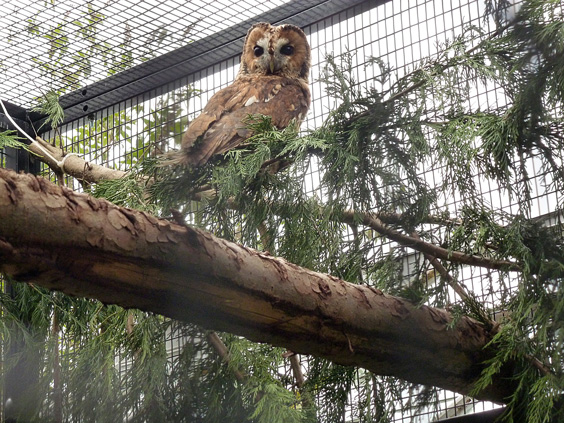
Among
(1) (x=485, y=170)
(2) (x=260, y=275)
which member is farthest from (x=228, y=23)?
(2) (x=260, y=275)

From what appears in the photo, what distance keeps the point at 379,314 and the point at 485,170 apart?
1.52 feet

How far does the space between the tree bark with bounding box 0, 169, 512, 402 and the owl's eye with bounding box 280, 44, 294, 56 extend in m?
1.99

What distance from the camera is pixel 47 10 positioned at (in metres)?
2.87

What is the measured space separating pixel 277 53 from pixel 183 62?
575mm

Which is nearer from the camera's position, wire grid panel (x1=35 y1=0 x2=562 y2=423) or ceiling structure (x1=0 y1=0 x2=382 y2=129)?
wire grid panel (x1=35 y1=0 x2=562 y2=423)

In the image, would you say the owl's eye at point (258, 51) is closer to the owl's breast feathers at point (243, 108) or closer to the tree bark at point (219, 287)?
the owl's breast feathers at point (243, 108)

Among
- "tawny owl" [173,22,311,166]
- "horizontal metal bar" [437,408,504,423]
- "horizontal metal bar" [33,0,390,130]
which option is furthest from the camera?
"horizontal metal bar" [33,0,390,130]

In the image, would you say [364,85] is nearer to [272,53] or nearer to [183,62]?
[183,62]

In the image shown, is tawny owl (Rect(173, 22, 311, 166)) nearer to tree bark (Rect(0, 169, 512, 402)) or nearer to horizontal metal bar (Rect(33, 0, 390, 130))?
horizontal metal bar (Rect(33, 0, 390, 130))

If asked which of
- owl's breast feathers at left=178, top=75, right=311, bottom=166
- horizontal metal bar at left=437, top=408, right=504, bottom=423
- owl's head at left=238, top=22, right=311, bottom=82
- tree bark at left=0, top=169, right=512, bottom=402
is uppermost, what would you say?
owl's head at left=238, top=22, right=311, bottom=82

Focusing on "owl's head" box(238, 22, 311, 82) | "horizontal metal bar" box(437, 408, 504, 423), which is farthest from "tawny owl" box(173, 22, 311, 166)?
"horizontal metal bar" box(437, 408, 504, 423)

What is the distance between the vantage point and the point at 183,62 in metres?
3.18

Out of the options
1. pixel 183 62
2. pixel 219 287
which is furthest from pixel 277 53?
pixel 219 287

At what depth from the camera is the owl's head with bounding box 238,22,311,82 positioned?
3490mm
